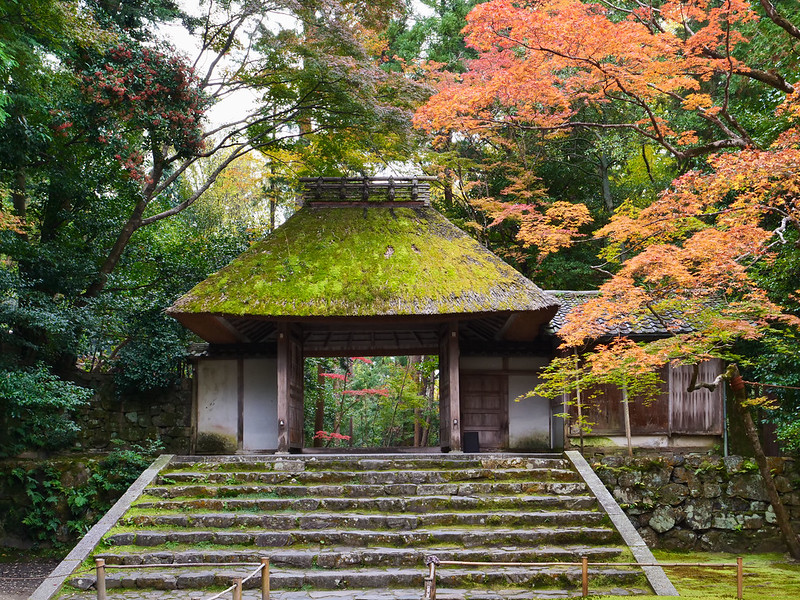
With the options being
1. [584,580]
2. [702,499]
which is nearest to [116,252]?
[584,580]

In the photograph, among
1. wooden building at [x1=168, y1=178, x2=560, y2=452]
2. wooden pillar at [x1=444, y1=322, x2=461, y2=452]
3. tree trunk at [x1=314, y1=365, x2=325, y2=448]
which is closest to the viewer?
wooden building at [x1=168, y1=178, x2=560, y2=452]

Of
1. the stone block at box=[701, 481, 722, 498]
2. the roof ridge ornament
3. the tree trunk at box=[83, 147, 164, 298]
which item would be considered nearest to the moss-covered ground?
the stone block at box=[701, 481, 722, 498]

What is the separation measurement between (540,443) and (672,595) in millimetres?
6403

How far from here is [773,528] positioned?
10.1 metres

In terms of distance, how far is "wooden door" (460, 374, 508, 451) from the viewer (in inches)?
509

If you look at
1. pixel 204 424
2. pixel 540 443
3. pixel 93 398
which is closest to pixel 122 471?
pixel 204 424

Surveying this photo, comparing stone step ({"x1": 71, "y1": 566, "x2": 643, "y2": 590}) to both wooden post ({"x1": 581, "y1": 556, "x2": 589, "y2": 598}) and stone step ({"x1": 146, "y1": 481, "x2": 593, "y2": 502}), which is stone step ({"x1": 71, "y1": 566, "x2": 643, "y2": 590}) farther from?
stone step ({"x1": 146, "y1": 481, "x2": 593, "y2": 502})

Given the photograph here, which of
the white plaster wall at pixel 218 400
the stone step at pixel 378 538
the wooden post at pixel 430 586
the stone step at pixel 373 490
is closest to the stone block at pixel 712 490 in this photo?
the stone step at pixel 373 490

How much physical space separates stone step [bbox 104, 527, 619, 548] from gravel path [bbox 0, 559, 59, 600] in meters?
1.97

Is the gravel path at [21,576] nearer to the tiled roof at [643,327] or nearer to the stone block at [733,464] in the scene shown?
the tiled roof at [643,327]

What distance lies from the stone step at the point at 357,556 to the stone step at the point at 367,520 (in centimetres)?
55

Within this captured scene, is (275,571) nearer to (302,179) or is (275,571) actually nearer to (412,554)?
(412,554)

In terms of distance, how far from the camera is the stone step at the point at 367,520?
784 centimetres

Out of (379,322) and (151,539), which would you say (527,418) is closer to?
(379,322)
